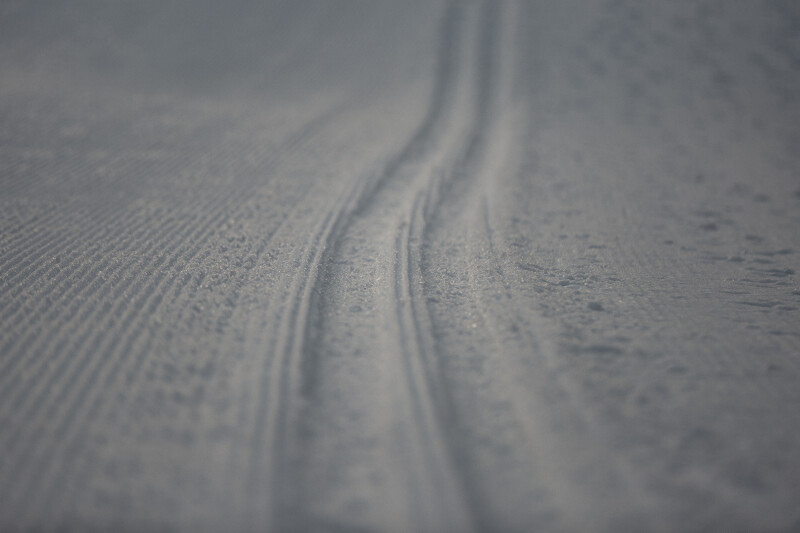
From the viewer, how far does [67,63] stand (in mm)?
8531

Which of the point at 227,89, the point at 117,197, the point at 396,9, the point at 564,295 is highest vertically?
the point at 396,9

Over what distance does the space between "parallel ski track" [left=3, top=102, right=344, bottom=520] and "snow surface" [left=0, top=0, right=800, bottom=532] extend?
0.02 metres

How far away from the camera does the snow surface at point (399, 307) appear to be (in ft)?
6.90

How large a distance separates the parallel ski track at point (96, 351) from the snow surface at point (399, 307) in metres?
0.02

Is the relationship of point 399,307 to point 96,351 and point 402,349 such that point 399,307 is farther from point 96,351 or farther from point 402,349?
point 96,351

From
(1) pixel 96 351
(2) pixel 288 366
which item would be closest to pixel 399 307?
(2) pixel 288 366

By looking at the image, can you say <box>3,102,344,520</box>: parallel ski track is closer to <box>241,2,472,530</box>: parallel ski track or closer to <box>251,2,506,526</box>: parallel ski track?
<box>241,2,472,530</box>: parallel ski track

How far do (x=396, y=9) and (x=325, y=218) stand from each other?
28.8 feet

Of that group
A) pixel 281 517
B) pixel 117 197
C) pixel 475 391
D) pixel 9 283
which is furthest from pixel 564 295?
pixel 117 197

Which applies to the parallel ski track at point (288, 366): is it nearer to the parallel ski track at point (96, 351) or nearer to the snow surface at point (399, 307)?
the snow surface at point (399, 307)

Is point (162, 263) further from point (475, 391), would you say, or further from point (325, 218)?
point (475, 391)

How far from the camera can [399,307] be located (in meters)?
3.24

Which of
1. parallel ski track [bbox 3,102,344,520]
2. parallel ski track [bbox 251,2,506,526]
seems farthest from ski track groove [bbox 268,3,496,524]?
parallel ski track [bbox 3,102,344,520]

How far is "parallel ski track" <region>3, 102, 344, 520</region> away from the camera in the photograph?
226 centimetres
